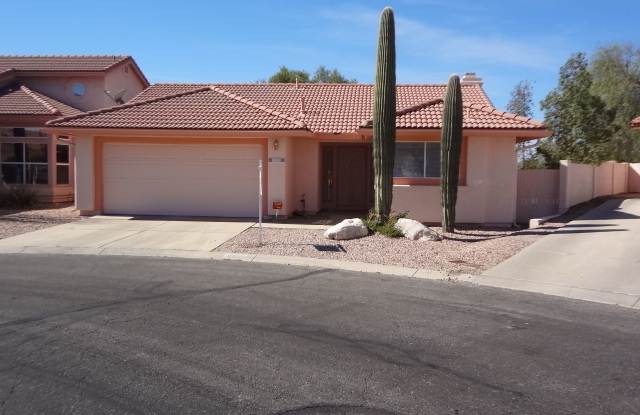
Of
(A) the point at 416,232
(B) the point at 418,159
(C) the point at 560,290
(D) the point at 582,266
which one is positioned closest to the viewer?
(C) the point at 560,290

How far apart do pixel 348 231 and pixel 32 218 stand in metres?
9.80

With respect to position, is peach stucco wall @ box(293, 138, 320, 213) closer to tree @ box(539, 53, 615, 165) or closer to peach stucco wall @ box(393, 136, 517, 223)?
peach stucco wall @ box(393, 136, 517, 223)

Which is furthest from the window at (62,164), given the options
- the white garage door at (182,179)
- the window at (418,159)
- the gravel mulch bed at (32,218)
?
the window at (418,159)

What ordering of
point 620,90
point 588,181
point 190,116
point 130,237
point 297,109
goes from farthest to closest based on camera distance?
point 620,90 → point 588,181 → point 297,109 → point 190,116 → point 130,237

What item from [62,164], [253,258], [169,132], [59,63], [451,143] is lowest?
[253,258]

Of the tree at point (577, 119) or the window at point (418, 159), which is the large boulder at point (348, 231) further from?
the tree at point (577, 119)

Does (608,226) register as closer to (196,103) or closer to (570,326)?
(570,326)

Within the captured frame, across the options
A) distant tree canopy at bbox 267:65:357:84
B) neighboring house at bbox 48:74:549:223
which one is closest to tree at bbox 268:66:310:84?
distant tree canopy at bbox 267:65:357:84

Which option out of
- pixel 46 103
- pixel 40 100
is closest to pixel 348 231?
pixel 46 103

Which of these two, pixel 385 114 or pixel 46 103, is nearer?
pixel 385 114

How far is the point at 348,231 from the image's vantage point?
13758mm

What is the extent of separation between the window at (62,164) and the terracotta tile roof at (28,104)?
53.9 inches

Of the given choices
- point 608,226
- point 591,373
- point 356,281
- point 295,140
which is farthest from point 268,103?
point 591,373

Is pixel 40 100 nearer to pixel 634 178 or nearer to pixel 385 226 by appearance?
pixel 385 226
